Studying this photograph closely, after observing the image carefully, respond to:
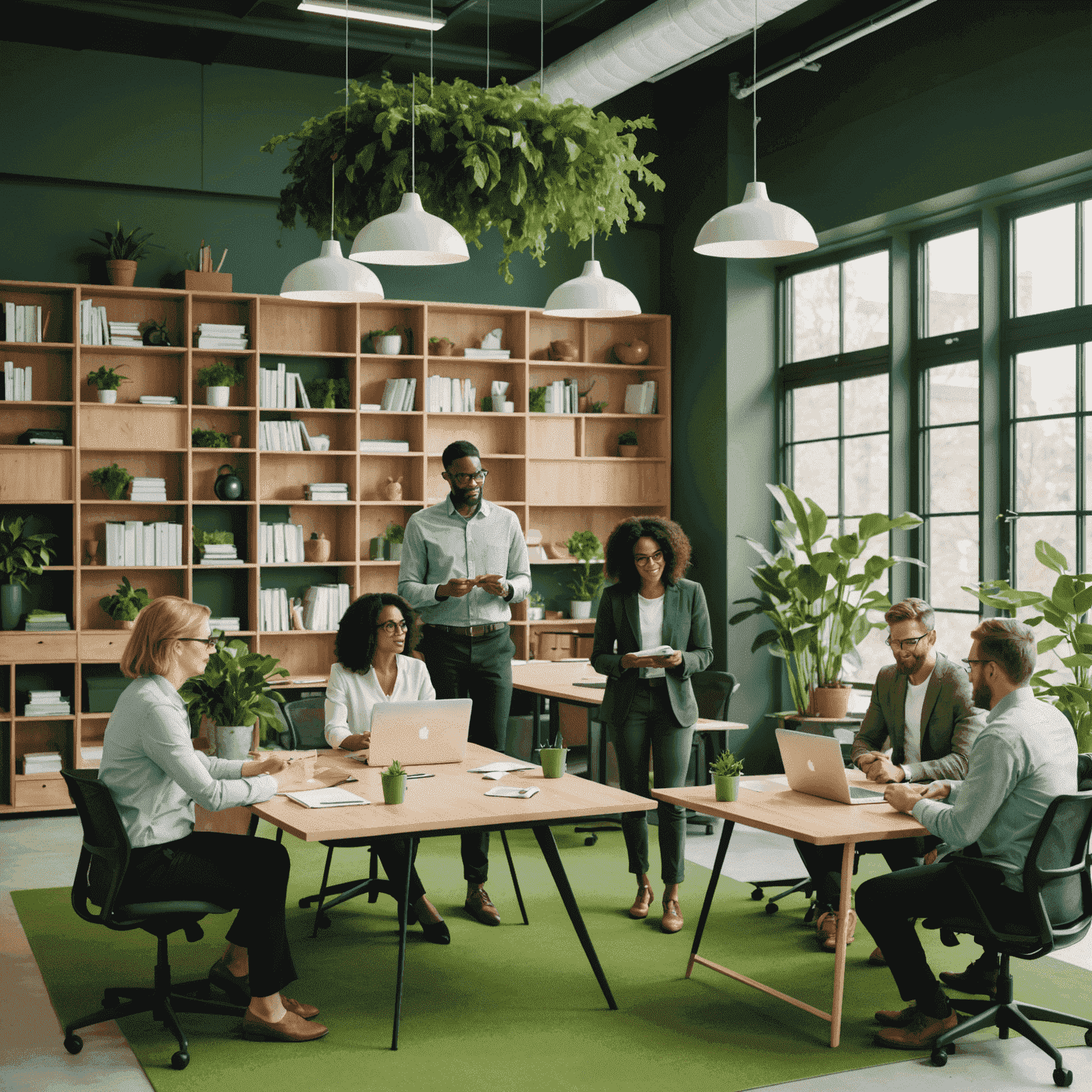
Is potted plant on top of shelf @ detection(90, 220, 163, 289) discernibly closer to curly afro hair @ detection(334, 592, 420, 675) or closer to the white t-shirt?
curly afro hair @ detection(334, 592, 420, 675)

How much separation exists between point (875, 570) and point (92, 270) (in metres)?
4.94

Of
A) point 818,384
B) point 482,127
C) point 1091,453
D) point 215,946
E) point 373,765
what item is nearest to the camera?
point 482,127

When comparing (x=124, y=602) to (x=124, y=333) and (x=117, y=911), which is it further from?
(x=117, y=911)

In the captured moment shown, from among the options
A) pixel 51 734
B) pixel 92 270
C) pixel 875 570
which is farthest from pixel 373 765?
pixel 92 270

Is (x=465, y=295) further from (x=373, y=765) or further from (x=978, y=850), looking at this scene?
(x=978, y=850)

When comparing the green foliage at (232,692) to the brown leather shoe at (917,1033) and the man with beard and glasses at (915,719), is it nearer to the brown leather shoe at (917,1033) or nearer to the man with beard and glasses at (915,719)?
the man with beard and glasses at (915,719)

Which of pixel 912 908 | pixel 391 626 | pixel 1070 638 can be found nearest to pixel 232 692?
pixel 391 626

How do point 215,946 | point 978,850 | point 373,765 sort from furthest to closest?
Result: 1. point 215,946
2. point 373,765
3. point 978,850

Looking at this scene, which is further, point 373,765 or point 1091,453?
point 1091,453

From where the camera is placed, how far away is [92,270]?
25.6ft

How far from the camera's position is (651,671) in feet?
17.1

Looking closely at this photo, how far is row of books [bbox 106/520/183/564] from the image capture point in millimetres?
7672

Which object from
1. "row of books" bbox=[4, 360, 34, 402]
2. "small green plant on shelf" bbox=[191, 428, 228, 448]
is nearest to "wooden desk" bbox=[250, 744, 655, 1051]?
"small green plant on shelf" bbox=[191, 428, 228, 448]

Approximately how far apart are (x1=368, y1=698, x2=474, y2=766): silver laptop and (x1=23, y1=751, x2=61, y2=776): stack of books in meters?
3.70
